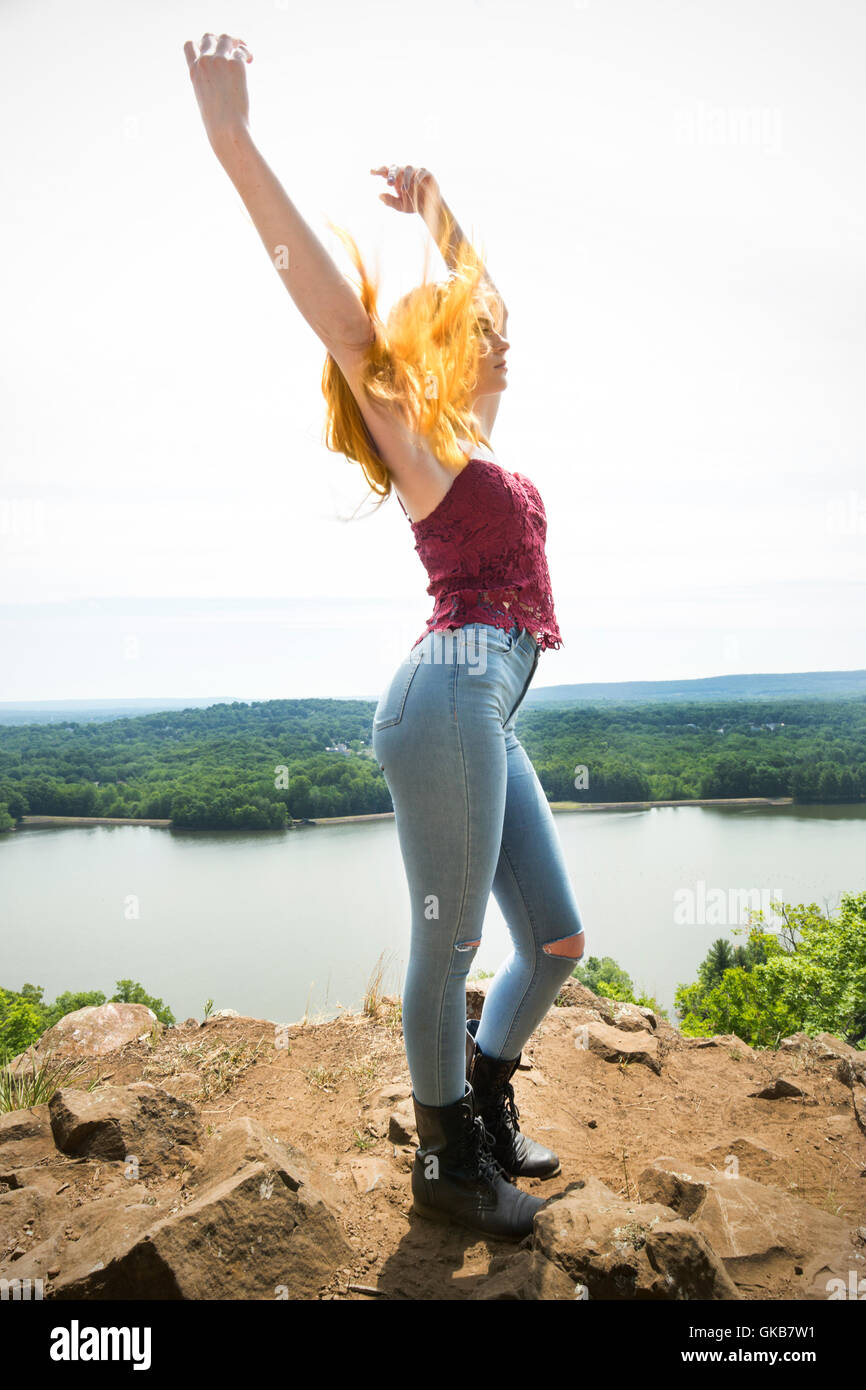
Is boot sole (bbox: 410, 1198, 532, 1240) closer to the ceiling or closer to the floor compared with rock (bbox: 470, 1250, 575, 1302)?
closer to the floor

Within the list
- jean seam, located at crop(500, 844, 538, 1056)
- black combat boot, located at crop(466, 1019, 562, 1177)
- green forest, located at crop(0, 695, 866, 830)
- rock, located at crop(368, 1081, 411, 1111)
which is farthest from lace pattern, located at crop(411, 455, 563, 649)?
green forest, located at crop(0, 695, 866, 830)

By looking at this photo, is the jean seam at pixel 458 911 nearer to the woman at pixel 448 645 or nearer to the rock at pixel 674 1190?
the woman at pixel 448 645

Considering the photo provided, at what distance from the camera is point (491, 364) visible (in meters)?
1.76

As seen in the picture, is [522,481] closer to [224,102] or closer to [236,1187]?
[224,102]

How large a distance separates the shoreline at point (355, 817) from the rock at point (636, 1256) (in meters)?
22.0

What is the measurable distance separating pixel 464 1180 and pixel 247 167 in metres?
1.94

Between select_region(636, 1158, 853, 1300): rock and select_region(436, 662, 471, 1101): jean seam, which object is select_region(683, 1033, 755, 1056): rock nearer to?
select_region(636, 1158, 853, 1300): rock

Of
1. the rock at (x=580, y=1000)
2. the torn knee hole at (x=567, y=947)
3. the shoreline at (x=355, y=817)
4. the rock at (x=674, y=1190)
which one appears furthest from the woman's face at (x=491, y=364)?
the shoreline at (x=355, y=817)

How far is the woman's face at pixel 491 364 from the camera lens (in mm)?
1728

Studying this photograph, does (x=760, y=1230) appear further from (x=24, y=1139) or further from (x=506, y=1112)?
(x=24, y=1139)

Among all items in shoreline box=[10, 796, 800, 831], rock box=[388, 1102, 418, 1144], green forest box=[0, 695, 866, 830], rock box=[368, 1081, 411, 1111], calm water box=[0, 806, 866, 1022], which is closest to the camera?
rock box=[388, 1102, 418, 1144]

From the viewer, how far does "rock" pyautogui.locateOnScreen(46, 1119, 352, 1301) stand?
55.2 inches

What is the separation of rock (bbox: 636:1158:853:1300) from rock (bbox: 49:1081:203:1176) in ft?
3.88

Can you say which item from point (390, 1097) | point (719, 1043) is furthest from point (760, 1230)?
point (719, 1043)
